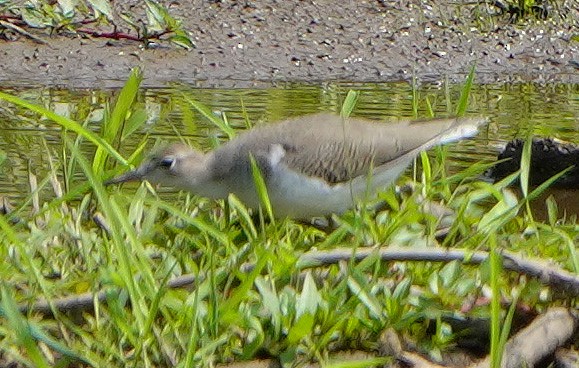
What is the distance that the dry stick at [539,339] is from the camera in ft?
11.1

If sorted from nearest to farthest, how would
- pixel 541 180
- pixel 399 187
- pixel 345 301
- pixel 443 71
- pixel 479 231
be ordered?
1. pixel 345 301
2. pixel 479 231
3. pixel 399 187
4. pixel 541 180
5. pixel 443 71

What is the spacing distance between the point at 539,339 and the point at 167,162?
1729mm

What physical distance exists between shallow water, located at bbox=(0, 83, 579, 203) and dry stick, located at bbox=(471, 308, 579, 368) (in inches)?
82.9

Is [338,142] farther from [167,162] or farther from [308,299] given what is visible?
[308,299]

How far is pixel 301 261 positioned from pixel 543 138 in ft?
8.34

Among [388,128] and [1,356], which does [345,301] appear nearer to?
[1,356]

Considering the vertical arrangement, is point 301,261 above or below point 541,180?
above

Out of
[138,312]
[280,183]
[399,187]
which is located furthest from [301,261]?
[399,187]

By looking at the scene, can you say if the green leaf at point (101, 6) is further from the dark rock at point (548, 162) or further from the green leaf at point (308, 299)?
the green leaf at point (308, 299)

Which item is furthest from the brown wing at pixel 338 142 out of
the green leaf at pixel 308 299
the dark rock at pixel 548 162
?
the green leaf at pixel 308 299

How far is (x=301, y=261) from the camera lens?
147 inches

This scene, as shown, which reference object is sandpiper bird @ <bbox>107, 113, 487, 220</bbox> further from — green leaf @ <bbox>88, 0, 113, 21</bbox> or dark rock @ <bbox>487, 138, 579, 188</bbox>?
green leaf @ <bbox>88, 0, 113, 21</bbox>

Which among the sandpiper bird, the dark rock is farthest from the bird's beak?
the dark rock

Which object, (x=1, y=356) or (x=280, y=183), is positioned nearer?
(x=1, y=356)
